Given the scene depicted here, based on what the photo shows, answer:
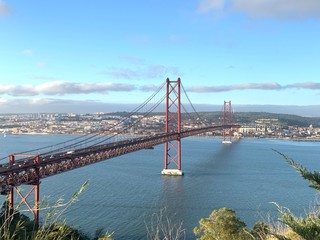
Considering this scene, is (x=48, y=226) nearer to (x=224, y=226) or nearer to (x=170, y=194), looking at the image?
(x=224, y=226)

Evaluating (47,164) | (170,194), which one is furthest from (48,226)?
(170,194)

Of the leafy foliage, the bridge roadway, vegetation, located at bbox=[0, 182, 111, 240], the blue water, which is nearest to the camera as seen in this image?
vegetation, located at bbox=[0, 182, 111, 240]

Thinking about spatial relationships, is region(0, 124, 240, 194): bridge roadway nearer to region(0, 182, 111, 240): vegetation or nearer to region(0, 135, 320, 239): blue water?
region(0, 135, 320, 239): blue water

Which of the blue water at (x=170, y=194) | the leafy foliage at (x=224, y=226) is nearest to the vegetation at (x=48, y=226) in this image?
the leafy foliage at (x=224, y=226)

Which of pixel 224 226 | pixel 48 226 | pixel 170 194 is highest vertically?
pixel 48 226

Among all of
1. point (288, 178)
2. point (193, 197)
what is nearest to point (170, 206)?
point (193, 197)

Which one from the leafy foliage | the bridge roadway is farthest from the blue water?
the leafy foliage

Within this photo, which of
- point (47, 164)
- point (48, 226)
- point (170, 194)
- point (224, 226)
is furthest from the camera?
point (170, 194)

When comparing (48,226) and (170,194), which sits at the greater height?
(48,226)

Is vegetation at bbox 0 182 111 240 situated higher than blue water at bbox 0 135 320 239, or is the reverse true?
vegetation at bbox 0 182 111 240

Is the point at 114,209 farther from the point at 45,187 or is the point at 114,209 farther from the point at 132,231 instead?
the point at 45,187

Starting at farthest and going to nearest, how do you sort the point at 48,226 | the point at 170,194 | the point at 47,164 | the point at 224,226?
the point at 170,194, the point at 47,164, the point at 224,226, the point at 48,226
